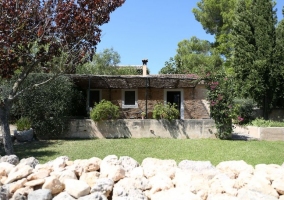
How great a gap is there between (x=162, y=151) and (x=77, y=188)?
22.8ft

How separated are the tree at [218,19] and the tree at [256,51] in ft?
28.4

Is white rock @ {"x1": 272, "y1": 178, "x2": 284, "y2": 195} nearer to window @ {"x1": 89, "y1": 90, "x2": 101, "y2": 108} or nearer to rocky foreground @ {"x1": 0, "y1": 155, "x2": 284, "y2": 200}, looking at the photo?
rocky foreground @ {"x1": 0, "y1": 155, "x2": 284, "y2": 200}

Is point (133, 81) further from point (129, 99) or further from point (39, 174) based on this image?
point (39, 174)

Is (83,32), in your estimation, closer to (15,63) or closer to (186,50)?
(15,63)

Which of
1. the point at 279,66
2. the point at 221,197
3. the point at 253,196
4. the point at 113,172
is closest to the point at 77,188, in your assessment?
the point at 113,172

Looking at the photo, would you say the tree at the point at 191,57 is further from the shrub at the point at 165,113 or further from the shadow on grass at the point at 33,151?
the shadow on grass at the point at 33,151

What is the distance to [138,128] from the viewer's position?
14969 mm

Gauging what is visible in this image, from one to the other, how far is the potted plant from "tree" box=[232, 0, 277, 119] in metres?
12.3

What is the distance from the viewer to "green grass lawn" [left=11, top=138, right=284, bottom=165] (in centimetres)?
955

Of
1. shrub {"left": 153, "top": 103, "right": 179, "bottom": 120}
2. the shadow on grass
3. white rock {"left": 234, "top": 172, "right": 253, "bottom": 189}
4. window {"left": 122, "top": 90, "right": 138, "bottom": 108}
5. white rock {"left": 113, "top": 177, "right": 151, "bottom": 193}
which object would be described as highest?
window {"left": 122, "top": 90, "right": 138, "bottom": 108}

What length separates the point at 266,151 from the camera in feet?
35.6

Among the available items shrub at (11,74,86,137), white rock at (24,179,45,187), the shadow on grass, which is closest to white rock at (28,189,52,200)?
white rock at (24,179,45,187)

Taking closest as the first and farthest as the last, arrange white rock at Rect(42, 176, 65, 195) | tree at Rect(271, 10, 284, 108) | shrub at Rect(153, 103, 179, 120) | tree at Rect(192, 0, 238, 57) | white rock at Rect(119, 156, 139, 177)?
white rock at Rect(42, 176, 65, 195) → white rock at Rect(119, 156, 139, 177) → shrub at Rect(153, 103, 179, 120) → tree at Rect(271, 10, 284, 108) → tree at Rect(192, 0, 238, 57)

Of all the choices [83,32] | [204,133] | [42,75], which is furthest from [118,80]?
[83,32]
